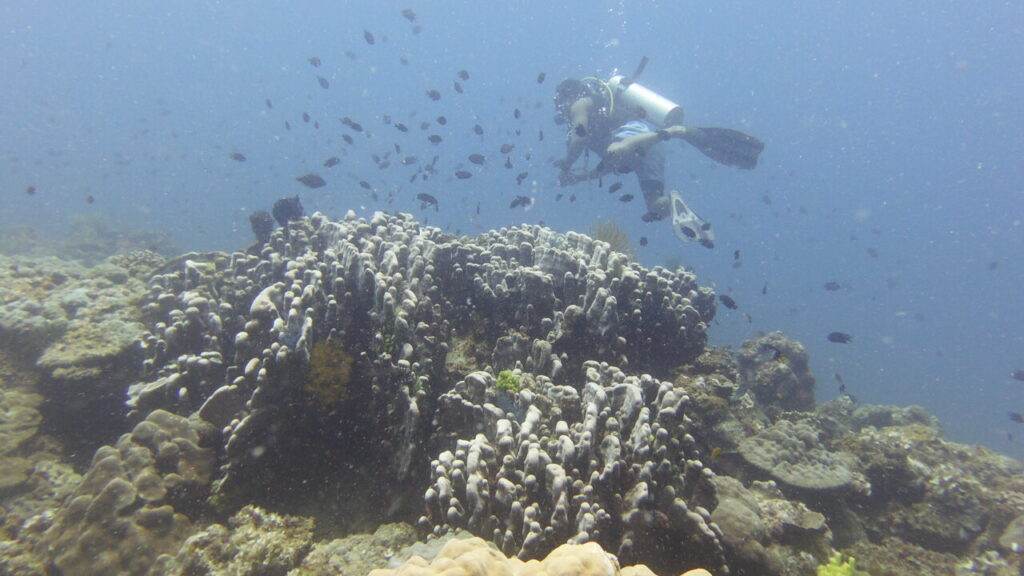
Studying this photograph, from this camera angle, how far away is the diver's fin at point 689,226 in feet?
40.4

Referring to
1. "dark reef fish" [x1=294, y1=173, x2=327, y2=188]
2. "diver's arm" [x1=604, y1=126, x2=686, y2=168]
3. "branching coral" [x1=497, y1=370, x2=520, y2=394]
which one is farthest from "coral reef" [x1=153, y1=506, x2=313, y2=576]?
"diver's arm" [x1=604, y1=126, x2=686, y2=168]

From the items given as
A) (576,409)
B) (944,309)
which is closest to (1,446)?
(576,409)

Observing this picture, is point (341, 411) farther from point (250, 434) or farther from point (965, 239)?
point (965, 239)

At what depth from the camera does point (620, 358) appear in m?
5.47

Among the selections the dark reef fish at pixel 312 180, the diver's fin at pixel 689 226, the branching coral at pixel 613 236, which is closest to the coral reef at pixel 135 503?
the dark reef fish at pixel 312 180

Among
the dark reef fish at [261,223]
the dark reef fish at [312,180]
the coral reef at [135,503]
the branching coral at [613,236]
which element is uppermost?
the branching coral at [613,236]

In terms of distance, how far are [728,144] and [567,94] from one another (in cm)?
616

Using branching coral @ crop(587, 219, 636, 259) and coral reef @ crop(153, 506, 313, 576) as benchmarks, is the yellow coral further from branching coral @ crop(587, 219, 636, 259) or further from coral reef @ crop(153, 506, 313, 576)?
branching coral @ crop(587, 219, 636, 259)

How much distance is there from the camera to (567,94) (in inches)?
686

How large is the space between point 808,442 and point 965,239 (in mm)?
226539

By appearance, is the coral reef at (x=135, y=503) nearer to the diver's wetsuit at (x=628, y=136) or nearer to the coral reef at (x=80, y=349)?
the coral reef at (x=80, y=349)

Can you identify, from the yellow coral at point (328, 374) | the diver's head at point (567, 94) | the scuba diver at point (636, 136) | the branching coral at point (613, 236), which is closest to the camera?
the yellow coral at point (328, 374)

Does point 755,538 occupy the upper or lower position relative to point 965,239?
lower

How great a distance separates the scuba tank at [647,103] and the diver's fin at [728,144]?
1.75 metres
